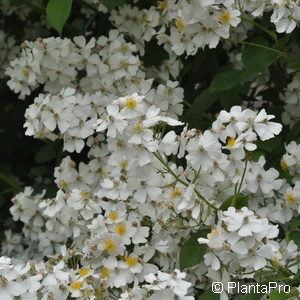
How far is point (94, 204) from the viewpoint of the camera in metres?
2.22

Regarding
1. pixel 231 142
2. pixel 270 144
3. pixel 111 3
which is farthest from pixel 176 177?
pixel 111 3

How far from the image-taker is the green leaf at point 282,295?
68.3 inches

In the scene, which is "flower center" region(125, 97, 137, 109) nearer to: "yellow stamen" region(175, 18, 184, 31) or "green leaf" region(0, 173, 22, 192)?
"yellow stamen" region(175, 18, 184, 31)

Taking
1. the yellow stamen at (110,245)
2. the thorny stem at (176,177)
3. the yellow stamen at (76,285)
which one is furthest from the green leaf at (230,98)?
the yellow stamen at (76,285)

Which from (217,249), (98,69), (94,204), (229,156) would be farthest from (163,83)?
(217,249)

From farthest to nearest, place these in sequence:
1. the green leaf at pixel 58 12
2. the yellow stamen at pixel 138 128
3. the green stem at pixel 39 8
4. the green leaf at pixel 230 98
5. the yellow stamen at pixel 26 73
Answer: the green stem at pixel 39 8, the yellow stamen at pixel 26 73, the green leaf at pixel 230 98, the green leaf at pixel 58 12, the yellow stamen at pixel 138 128

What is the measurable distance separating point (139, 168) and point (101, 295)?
36 cm

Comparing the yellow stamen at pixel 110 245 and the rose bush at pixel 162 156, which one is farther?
the yellow stamen at pixel 110 245

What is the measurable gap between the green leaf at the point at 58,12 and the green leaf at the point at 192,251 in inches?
28.3

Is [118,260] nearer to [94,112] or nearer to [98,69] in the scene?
[94,112]

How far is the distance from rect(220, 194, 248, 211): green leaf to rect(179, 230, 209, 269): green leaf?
9 cm

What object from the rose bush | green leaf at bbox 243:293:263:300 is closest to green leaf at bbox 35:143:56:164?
the rose bush

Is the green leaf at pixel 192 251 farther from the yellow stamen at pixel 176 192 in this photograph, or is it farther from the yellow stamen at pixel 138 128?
the yellow stamen at pixel 138 128

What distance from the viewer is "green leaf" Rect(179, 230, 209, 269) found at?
193 cm
